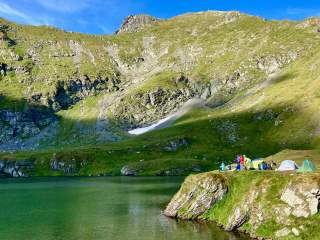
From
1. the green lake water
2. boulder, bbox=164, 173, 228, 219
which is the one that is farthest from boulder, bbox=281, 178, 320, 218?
boulder, bbox=164, 173, 228, 219

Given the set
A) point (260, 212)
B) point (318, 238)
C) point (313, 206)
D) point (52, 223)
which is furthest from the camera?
point (52, 223)

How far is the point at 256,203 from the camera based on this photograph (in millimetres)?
74312

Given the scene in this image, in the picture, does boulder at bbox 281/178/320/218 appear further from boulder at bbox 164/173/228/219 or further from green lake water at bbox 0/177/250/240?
boulder at bbox 164/173/228/219

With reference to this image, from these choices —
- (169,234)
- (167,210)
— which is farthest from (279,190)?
(167,210)

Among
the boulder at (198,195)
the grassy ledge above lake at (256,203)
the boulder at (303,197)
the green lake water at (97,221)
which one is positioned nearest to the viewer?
the grassy ledge above lake at (256,203)

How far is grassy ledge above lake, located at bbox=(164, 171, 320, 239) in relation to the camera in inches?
2625

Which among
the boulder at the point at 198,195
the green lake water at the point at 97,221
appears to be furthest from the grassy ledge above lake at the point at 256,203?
the green lake water at the point at 97,221

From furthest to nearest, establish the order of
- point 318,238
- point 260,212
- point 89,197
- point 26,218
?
point 89,197 < point 26,218 < point 260,212 < point 318,238

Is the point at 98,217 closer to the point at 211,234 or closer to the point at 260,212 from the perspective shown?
the point at 211,234

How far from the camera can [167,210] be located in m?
96.2

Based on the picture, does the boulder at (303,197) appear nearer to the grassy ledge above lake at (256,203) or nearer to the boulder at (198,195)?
the grassy ledge above lake at (256,203)

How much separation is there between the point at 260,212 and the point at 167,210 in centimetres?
2833

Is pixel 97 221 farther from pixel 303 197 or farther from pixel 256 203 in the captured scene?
pixel 303 197

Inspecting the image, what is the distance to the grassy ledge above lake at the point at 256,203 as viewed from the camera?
66.7 m
